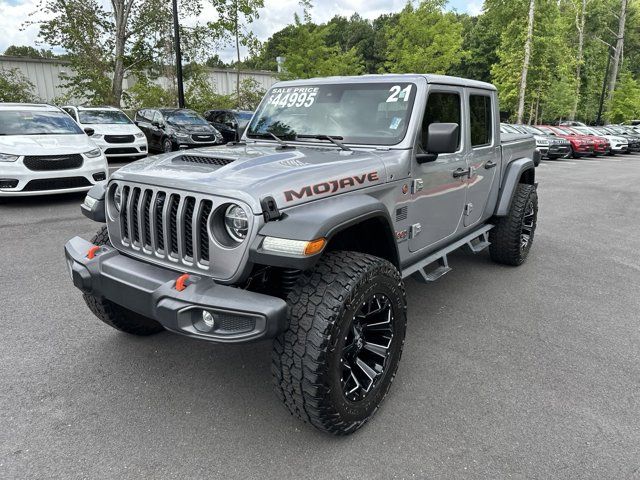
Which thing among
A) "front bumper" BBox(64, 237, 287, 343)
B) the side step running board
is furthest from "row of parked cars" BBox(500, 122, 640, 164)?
"front bumper" BBox(64, 237, 287, 343)

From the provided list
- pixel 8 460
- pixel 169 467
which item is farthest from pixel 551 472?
pixel 8 460

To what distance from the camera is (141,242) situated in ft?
8.46

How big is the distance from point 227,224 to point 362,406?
3.92ft

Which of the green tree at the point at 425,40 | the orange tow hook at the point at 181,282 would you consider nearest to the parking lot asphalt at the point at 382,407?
the orange tow hook at the point at 181,282

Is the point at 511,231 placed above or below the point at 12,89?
below

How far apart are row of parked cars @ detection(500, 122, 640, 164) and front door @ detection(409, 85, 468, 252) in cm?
1439

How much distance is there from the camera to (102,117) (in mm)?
12609

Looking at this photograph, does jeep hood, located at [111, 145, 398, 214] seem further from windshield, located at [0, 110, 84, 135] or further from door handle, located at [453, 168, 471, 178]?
windshield, located at [0, 110, 84, 135]

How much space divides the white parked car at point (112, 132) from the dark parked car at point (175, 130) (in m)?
1.72

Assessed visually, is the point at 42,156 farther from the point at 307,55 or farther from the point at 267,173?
the point at 307,55

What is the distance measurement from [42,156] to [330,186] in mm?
6705

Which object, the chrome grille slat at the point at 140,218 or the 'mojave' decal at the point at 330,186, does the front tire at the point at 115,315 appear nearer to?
the chrome grille slat at the point at 140,218

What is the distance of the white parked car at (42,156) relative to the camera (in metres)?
7.27

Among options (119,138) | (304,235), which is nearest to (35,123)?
(119,138)
